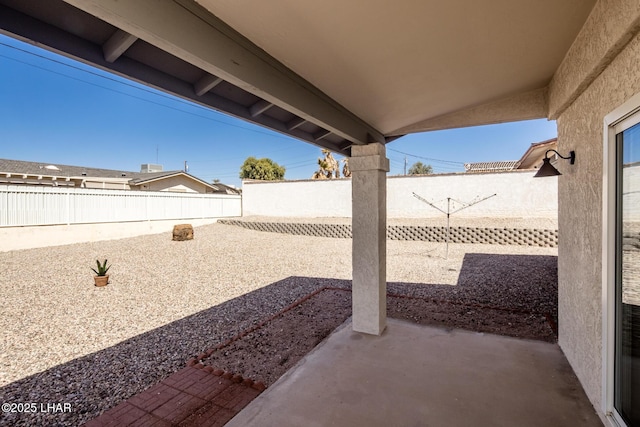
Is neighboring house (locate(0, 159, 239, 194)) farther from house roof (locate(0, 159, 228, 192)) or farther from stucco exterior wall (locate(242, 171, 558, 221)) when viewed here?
stucco exterior wall (locate(242, 171, 558, 221))

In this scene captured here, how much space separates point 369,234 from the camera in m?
3.59

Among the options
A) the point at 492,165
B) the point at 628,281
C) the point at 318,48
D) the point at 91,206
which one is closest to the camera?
the point at 628,281

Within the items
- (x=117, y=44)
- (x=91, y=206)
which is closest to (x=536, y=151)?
(x=117, y=44)

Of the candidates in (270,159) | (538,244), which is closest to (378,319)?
(538,244)

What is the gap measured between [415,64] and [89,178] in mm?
22735

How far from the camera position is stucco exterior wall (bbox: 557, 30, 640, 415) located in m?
1.85

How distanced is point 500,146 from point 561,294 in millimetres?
23668

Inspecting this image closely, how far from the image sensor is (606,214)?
1.94 meters

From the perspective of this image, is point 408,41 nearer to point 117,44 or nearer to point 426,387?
point 117,44

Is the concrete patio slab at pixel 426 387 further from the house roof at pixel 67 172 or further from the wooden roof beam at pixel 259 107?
the house roof at pixel 67 172

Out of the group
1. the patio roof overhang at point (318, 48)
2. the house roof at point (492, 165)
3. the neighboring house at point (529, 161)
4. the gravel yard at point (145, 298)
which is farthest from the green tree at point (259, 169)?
the patio roof overhang at point (318, 48)

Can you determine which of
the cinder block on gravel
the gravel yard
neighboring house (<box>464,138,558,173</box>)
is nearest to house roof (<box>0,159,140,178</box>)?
the gravel yard

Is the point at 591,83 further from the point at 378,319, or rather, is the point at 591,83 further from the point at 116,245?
the point at 116,245

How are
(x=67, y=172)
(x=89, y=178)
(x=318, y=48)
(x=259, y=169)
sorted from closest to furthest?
(x=318, y=48), (x=67, y=172), (x=89, y=178), (x=259, y=169)
